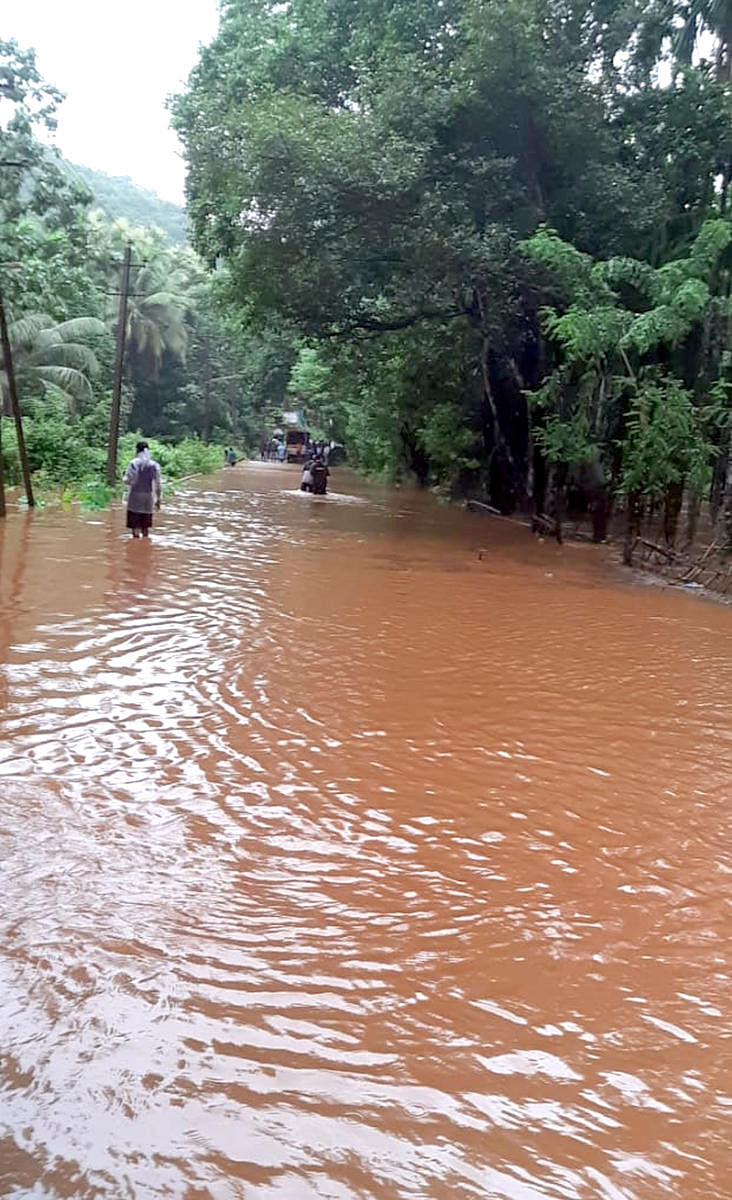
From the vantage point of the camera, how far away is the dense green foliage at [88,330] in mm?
17500

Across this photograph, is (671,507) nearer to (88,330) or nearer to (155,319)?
(88,330)

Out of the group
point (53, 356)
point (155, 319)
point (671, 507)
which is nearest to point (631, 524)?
point (671, 507)

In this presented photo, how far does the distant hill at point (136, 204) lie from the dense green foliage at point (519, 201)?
64718mm

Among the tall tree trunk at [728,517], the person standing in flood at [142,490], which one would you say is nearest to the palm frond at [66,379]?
the person standing in flood at [142,490]

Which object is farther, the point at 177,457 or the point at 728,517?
the point at 177,457

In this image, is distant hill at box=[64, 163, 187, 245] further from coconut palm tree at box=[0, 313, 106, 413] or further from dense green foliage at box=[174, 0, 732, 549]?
dense green foliage at box=[174, 0, 732, 549]

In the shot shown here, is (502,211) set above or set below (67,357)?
above

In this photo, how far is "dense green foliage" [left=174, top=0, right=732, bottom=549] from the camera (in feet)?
49.9

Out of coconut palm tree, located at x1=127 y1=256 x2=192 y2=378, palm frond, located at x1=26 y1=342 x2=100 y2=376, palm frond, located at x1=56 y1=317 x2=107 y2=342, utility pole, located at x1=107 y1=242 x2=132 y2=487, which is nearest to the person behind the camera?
utility pole, located at x1=107 y1=242 x2=132 y2=487

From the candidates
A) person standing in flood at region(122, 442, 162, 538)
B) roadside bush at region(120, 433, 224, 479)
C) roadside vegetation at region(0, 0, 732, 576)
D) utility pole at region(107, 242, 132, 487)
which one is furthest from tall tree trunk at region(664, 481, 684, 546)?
roadside bush at region(120, 433, 224, 479)

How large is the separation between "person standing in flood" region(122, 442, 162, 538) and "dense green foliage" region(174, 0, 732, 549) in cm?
514

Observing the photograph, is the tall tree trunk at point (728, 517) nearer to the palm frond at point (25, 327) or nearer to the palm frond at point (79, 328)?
the palm frond at point (25, 327)

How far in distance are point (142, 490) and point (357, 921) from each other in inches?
487

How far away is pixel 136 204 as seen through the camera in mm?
88938
